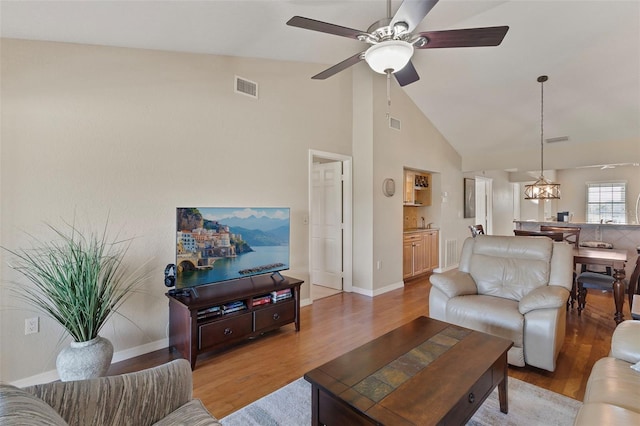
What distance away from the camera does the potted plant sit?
6.60 ft

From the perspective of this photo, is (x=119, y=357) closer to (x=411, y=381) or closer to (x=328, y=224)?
(x=411, y=381)

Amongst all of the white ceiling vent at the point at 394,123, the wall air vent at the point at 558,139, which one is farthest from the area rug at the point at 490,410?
the wall air vent at the point at 558,139

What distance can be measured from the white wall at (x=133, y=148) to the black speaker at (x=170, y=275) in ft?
0.88

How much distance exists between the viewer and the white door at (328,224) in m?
4.86

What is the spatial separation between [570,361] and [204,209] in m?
3.47

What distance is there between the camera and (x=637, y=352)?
1.65m

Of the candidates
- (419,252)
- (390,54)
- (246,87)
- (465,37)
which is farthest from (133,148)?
(419,252)

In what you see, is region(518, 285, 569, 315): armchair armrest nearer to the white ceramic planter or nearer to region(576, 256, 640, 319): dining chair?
region(576, 256, 640, 319): dining chair

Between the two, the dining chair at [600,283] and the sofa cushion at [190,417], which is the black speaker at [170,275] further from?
the dining chair at [600,283]

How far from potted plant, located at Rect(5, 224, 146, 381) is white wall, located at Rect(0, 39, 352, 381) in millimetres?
106

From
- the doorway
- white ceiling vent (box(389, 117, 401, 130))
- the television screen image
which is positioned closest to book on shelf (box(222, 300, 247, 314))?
the television screen image

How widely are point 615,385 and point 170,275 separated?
2.98 meters

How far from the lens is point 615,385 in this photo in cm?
145

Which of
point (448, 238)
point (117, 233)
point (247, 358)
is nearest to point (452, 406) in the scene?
point (247, 358)
